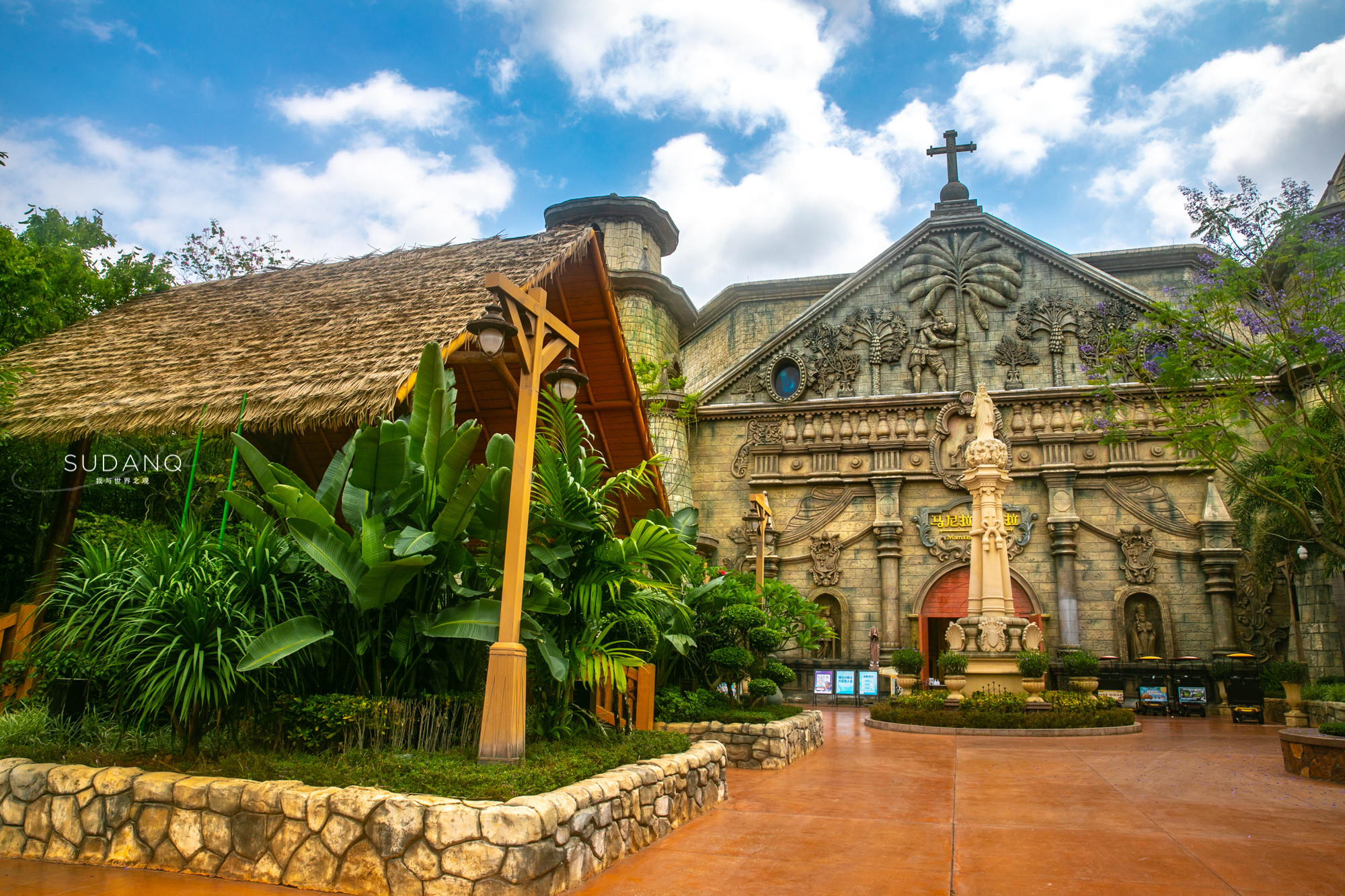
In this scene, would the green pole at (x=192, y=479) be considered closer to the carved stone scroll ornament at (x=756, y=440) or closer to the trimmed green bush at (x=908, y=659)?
the trimmed green bush at (x=908, y=659)

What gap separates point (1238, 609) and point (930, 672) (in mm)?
7613

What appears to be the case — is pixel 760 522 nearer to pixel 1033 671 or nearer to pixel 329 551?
pixel 1033 671

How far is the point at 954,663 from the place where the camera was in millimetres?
15664

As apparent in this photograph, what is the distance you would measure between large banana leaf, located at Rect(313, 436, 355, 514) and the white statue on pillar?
40.9 ft

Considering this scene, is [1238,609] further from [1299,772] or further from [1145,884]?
[1145,884]

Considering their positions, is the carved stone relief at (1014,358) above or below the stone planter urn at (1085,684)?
above

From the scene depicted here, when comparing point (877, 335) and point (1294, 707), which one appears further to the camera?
point (877, 335)

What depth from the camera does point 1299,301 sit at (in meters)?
12.3

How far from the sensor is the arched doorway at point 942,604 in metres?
23.3

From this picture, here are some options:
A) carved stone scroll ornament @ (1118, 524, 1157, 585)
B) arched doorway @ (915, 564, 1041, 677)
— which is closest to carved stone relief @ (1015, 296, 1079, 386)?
→ carved stone scroll ornament @ (1118, 524, 1157, 585)

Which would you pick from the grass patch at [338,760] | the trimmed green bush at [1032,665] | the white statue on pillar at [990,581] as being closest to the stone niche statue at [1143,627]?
the white statue on pillar at [990,581]

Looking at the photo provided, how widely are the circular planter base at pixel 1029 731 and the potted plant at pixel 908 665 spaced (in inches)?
157

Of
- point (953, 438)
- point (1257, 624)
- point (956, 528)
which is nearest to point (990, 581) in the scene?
point (956, 528)

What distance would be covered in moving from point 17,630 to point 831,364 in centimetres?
2117
